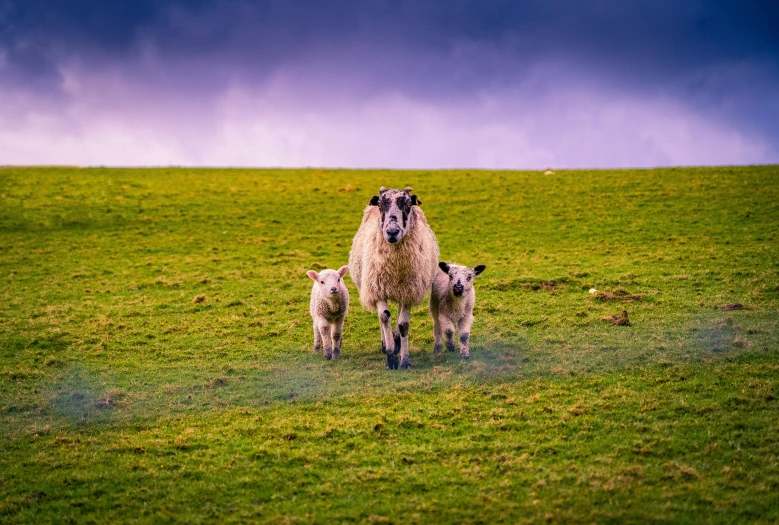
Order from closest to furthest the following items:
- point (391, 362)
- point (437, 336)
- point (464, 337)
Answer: point (391, 362), point (464, 337), point (437, 336)

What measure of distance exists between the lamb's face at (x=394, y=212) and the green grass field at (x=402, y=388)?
2503 mm

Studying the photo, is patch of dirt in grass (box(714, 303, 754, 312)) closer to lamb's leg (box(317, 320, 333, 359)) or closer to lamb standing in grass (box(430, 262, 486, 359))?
lamb standing in grass (box(430, 262, 486, 359))

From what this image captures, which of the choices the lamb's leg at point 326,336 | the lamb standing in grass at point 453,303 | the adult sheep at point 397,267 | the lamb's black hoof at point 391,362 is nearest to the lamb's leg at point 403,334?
the adult sheep at point 397,267

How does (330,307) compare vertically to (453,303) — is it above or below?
below

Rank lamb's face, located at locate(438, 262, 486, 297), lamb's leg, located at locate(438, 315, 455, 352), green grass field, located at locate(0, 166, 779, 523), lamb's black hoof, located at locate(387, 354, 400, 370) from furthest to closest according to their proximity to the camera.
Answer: lamb's leg, located at locate(438, 315, 455, 352) < lamb's face, located at locate(438, 262, 486, 297) < lamb's black hoof, located at locate(387, 354, 400, 370) < green grass field, located at locate(0, 166, 779, 523)

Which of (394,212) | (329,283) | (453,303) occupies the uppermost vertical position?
(394,212)

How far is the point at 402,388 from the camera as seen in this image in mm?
10602

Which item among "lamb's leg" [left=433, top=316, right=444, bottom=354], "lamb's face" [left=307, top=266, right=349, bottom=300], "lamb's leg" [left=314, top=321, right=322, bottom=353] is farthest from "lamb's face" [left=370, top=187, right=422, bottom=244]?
"lamb's leg" [left=314, top=321, right=322, bottom=353]

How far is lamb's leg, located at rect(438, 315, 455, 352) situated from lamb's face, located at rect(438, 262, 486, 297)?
21.6 inches

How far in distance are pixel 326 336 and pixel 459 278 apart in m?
3.00

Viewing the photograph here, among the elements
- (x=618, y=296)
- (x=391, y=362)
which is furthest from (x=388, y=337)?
(x=618, y=296)

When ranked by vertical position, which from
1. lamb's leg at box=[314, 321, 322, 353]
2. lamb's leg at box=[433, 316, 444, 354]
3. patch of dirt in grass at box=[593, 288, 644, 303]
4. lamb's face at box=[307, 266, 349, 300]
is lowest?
lamb's leg at box=[314, 321, 322, 353]

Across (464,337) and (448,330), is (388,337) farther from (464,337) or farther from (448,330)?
(464,337)

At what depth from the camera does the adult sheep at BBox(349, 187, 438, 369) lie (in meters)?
11.5
